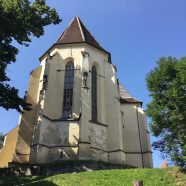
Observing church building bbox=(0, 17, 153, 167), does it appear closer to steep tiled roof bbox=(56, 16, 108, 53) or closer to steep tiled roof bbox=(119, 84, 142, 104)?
steep tiled roof bbox=(56, 16, 108, 53)

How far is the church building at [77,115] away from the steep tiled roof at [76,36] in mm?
102

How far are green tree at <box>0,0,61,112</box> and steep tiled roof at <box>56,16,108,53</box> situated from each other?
729 centimetres

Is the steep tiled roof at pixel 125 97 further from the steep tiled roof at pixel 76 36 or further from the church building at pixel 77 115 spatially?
the steep tiled roof at pixel 76 36

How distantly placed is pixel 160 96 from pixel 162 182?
567cm

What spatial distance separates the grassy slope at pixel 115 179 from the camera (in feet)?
48.3

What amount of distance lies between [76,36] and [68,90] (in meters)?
6.59

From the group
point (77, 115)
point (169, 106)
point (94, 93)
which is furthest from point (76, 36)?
point (169, 106)

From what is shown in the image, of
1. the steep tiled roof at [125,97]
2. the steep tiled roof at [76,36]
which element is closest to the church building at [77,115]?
the steep tiled roof at [76,36]

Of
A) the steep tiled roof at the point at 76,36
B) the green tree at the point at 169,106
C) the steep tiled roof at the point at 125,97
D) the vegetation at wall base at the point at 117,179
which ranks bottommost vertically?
the vegetation at wall base at the point at 117,179

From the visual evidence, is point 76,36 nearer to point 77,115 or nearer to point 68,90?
point 68,90

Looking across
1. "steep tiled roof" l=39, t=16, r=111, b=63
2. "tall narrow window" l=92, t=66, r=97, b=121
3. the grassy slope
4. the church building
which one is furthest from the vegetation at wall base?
"steep tiled roof" l=39, t=16, r=111, b=63

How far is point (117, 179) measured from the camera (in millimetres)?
15312

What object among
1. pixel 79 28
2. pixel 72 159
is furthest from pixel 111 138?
pixel 79 28

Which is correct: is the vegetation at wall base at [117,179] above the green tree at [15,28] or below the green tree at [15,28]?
below
